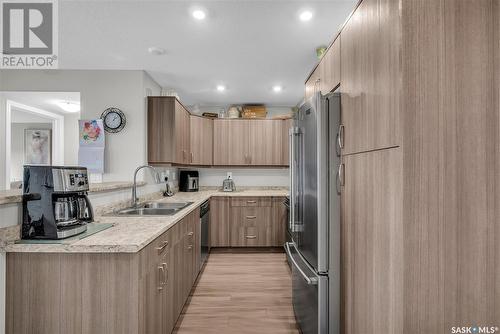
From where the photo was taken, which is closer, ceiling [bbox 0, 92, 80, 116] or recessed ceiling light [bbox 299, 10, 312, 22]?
recessed ceiling light [bbox 299, 10, 312, 22]

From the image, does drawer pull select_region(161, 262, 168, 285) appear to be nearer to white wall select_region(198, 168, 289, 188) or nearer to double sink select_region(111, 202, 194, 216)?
double sink select_region(111, 202, 194, 216)

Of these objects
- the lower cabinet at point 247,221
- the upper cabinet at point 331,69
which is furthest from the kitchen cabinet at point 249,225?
the upper cabinet at point 331,69

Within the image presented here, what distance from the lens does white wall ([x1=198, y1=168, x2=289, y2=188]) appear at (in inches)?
190

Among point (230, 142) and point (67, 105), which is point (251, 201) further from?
point (67, 105)

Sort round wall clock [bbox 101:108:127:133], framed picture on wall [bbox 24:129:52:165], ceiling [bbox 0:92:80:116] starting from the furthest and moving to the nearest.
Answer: framed picture on wall [bbox 24:129:52:165]
ceiling [bbox 0:92:80:116]
round wall clock [bbox 101:108:127:133]

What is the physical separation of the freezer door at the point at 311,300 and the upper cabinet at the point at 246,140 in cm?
263

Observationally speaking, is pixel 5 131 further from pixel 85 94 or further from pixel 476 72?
pixel 476 72

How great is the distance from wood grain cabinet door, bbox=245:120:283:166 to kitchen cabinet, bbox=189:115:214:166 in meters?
0.67

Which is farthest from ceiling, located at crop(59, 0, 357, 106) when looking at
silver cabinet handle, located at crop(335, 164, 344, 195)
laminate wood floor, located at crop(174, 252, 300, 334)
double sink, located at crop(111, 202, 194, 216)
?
laminate wood floor, located at crop(174, 252, 300, 334)

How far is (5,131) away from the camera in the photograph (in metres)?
3.65

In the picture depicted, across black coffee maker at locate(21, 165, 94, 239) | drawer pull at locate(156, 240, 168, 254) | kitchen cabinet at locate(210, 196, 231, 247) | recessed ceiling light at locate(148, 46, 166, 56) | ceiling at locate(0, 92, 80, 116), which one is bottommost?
kitchen cabinet at locate(210, 196, 231, 247)

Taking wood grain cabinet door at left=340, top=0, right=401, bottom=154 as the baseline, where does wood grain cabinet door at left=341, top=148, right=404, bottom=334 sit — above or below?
below

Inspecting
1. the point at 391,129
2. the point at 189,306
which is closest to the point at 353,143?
the point at 391,129

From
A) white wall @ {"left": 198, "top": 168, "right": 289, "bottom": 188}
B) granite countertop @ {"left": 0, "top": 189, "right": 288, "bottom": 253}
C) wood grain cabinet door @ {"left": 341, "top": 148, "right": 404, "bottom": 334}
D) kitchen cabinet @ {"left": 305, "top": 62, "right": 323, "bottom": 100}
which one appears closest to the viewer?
wood grain cabinet door @ {"left": 341, "top": 148, "right": 404, "bottom": 334}
